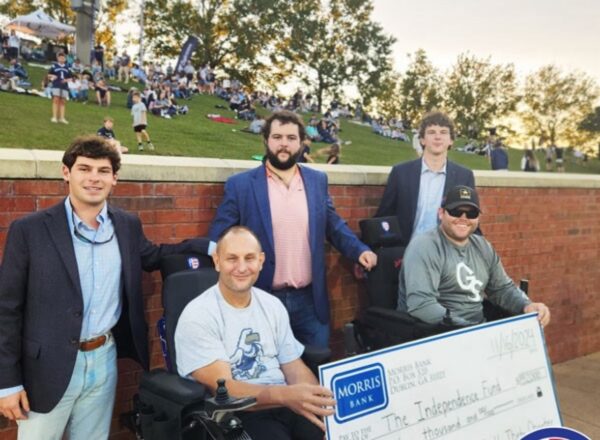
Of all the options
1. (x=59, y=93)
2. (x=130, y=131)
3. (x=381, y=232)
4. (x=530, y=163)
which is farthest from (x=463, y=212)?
(x=530, y=163)

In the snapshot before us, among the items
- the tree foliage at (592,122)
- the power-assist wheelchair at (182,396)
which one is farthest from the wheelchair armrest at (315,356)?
the tree foliage at (592,122)

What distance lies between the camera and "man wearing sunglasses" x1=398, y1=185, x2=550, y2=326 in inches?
129

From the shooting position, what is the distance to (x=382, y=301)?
376 cm

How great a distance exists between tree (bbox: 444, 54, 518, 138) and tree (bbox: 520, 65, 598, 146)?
74.9 inches

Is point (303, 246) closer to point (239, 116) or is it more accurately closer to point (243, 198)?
point (243, 198)

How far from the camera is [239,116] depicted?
2498 cm

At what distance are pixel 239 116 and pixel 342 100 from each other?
25.0 m

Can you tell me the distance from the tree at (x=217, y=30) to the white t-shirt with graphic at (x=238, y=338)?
39.0m

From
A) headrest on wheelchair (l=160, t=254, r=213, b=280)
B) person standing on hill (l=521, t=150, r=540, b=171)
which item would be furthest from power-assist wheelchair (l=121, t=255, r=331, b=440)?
person standing on hill (l=521, t=150, r=540, b=171)

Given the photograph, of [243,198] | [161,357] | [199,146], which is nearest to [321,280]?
[243,198]

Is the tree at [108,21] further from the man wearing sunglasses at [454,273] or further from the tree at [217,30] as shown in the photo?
the man wearing sunglasses at [454,273]

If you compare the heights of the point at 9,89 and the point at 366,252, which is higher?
the point at 9,89

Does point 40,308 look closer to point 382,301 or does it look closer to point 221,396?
point 221,396

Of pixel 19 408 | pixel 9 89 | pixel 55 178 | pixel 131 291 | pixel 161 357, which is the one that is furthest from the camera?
pixel 9 89
